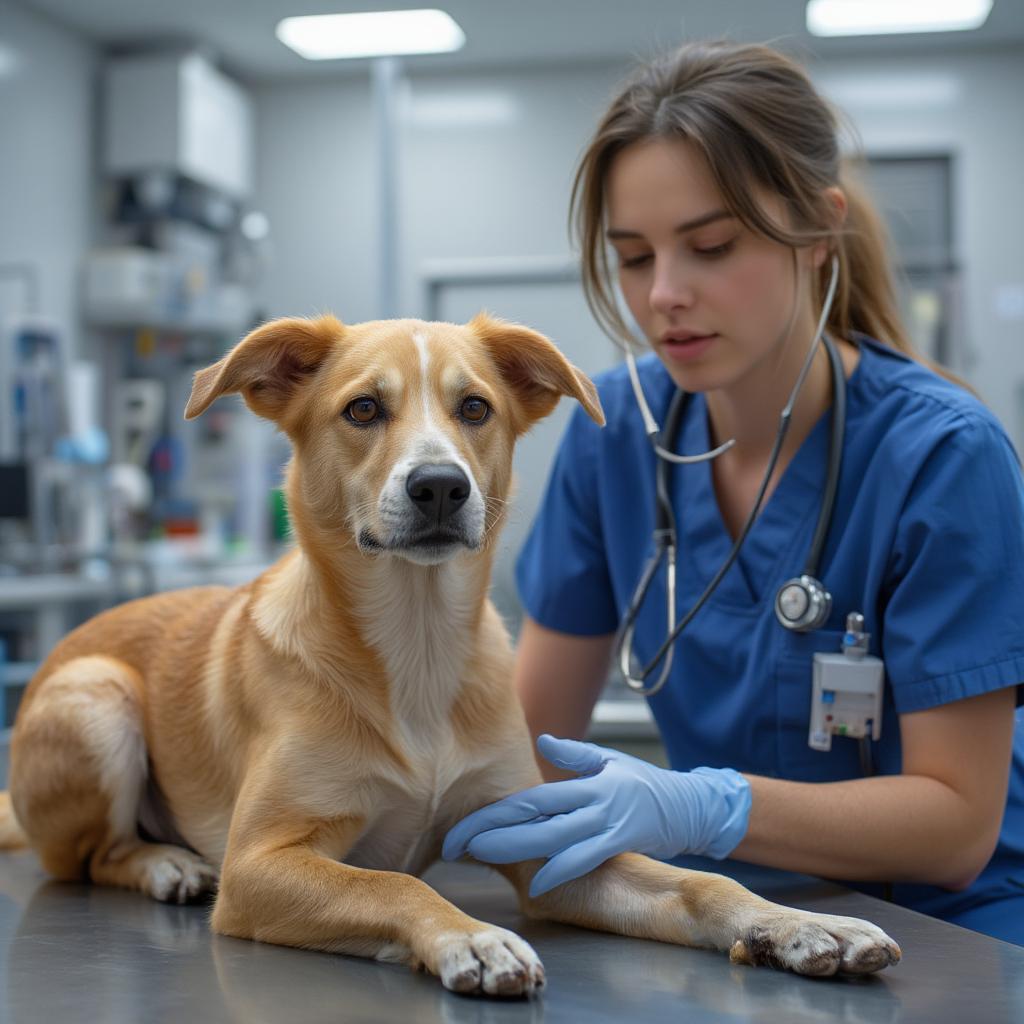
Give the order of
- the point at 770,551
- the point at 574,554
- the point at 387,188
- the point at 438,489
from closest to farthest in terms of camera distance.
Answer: the point at 438,489 → the point at 770,551 → the point at 574,554 → the point at 387,188

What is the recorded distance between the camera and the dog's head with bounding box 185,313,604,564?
1.13 metres

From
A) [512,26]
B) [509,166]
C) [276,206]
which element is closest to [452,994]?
[512,26]

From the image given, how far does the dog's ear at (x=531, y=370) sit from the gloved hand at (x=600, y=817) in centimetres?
37

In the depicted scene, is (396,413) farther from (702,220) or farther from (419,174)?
(419,174)

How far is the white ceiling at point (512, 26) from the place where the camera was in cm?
530

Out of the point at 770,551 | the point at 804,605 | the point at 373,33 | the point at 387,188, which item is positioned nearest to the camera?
the point at 804,605

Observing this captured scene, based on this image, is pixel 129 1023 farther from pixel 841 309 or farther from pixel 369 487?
pixel 841 309

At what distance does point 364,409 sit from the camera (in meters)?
1.23

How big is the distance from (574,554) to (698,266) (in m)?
0.48

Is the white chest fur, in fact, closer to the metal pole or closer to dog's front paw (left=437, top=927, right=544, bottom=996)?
dog's front paw (left=437, top=927, right=544, bottom=996)

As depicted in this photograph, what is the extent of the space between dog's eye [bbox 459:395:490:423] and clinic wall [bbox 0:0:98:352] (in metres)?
4.36

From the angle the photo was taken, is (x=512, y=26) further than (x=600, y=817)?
Yes

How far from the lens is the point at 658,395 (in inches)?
67.3

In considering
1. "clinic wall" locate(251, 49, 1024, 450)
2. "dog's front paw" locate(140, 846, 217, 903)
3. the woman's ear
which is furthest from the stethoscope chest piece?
"clinic wall" locate(251, 49, 1024, 450)
